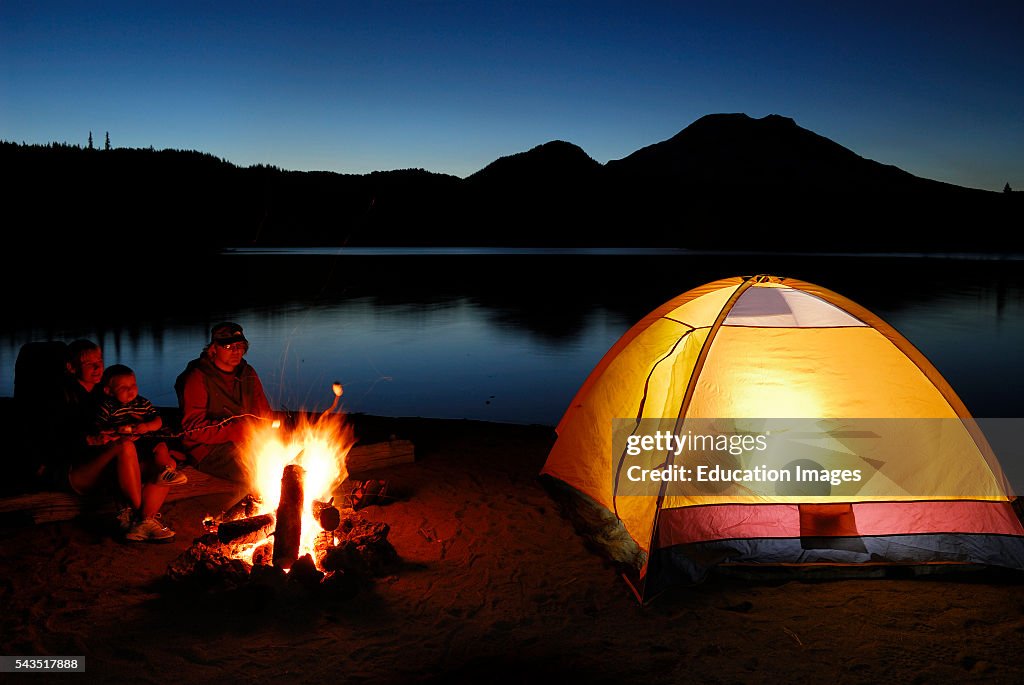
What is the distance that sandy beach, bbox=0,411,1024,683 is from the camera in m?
3.62

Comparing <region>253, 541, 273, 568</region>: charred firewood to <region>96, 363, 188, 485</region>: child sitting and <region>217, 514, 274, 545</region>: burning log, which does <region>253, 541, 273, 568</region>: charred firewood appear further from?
<region>96, 363, 188, 485</region>: child sitting

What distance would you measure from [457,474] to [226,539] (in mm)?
2622

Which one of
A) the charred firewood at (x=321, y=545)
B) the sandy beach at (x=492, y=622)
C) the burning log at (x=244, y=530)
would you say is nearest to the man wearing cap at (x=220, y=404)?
the sandy beach at (x=492, y=622)

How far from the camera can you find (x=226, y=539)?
15.5 ft

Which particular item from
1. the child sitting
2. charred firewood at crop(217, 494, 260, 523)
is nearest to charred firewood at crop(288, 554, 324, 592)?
charred firewood at crop(217, 494, 260, 523)

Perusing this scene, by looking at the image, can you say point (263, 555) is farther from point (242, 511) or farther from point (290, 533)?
point (242, 511)

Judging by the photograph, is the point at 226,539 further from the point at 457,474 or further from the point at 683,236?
the point at 683,236

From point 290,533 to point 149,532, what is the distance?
1.32m

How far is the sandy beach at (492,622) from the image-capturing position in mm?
3617

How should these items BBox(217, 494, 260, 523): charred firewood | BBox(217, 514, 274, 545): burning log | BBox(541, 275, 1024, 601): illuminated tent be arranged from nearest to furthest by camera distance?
1. BBox(217, 514, 274, 545): burning log
2. BBox(541, 275, 1024, 601): illuminated tent
3. BBox(217, 494, 260, 523): charred firewood

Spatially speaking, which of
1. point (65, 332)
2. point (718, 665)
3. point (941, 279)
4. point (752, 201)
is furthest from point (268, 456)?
point (752, 201)

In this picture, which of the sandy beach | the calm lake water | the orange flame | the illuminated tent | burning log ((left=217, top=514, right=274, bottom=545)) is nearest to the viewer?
the sandy beach

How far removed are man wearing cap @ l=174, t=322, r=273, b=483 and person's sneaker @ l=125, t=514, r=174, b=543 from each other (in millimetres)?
730

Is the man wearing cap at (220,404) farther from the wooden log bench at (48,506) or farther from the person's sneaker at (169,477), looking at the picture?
the wooden log bench at (48,506)
